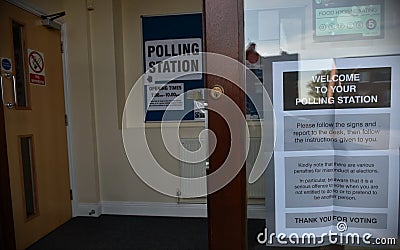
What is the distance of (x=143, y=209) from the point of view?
3.13m

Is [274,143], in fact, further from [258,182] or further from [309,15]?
[309,15]

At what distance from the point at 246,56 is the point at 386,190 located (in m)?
0.79

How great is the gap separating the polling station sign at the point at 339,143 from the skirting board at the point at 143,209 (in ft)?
6.37

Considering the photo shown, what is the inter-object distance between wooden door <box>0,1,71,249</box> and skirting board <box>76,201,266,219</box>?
0.73 ft

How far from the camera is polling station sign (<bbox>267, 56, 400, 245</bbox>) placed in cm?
114

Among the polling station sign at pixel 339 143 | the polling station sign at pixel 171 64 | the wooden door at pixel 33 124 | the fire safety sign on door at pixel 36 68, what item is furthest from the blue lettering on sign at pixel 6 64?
the polling station sign at pixel 339 143

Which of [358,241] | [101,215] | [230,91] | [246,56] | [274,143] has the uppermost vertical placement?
[246,56]

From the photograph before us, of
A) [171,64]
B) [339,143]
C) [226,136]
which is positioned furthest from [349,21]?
[171,64]

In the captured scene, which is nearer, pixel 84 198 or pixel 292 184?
pixel 292 184

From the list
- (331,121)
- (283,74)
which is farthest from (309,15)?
(331,121)

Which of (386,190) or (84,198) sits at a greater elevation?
(386,190)

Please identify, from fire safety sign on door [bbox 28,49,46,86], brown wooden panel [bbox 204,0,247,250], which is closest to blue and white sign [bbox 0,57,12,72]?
fire safety sign on door [bbox 28,49,46,86]

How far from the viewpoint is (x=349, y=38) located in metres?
1.16

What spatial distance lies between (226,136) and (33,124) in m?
2.09
